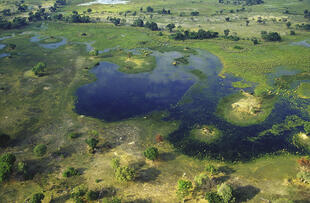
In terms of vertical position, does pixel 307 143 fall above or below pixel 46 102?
below

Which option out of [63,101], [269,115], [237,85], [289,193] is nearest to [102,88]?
[63,101]

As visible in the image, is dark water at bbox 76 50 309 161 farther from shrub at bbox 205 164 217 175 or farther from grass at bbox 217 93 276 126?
shrub at bbox 205 164 217 175

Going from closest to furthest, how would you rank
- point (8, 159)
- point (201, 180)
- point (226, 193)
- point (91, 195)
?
point (226, 193) → point (91, 195) → point (201, 180) → point (8, 159)

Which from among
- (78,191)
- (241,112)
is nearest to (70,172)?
(78,191)

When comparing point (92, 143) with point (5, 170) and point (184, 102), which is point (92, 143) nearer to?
point (5, 170)

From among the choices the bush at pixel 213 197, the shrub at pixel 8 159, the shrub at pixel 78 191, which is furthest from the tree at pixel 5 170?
the bush at pixel 213 197

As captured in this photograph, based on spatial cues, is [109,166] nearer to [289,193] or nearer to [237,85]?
[289,193]

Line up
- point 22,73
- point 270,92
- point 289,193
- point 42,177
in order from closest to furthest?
point 289,193 < point 42,177 < point 270,92 < point 22,73

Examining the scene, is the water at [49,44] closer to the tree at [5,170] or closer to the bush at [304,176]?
the tree at [5,170]
